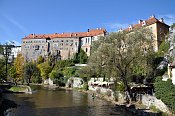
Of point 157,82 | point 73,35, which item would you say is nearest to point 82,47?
point 73,35

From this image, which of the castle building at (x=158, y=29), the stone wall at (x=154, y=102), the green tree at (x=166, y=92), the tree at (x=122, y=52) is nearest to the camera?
the green tree at (x=166, y=92)

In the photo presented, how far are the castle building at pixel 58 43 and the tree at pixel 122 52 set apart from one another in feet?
241

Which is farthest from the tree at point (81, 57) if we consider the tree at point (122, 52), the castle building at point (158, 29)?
the tree at point (122, 52)

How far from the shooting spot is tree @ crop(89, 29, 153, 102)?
36.7 meters

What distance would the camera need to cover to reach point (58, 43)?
12256 centimetres

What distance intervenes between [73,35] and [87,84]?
176ft

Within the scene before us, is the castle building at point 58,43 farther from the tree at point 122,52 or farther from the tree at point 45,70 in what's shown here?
the tree at point 122,52

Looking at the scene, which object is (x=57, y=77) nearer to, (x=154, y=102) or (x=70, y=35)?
(x=70, y=35)

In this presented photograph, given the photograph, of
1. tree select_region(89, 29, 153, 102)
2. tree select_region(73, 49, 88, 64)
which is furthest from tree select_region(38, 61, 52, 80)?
tree select_region(89, 29, 153, 102)

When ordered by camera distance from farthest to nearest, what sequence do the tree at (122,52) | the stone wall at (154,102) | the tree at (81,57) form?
the tree at (81,57) → the tree at (122,52) → the stone wall at (154,102)

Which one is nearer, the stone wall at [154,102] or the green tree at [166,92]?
the green tree at [166,92]

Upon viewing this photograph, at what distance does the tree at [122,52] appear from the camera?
120 feet

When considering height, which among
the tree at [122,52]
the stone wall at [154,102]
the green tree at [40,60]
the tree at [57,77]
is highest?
the green tree at [40,60]

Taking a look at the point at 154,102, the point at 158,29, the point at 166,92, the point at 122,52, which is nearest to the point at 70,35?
the point at 158,29
